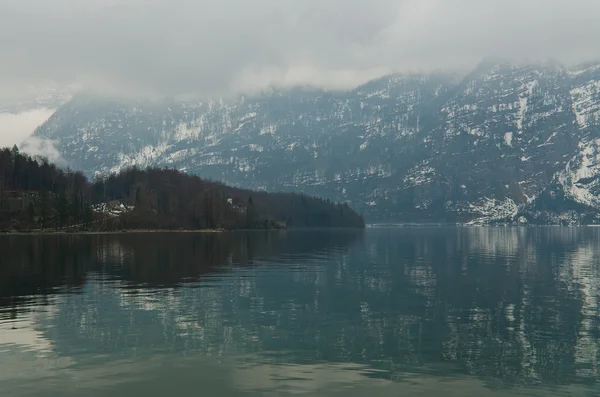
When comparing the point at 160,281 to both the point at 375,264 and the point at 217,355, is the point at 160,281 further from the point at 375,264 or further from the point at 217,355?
the point at 375,264

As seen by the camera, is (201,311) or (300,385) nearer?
(300,385)

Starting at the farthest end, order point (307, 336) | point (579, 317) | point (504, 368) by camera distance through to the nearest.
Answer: point (579, 317)
point (307, 336)
point (504, 368)

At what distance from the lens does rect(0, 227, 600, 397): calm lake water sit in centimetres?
3366

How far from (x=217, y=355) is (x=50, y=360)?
39.0 feet

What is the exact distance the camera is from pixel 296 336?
46312mm

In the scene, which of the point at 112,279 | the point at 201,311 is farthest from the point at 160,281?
the point at 201,311

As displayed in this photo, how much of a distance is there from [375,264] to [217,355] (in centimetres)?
8218

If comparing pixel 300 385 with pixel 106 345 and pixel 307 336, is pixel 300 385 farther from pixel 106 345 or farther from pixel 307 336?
pixel 106 345

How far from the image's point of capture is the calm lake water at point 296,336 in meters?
33.7

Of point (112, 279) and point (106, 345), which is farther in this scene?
point (112, 279)

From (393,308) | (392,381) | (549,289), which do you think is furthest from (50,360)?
(549,289)

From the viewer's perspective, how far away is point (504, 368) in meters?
37.4

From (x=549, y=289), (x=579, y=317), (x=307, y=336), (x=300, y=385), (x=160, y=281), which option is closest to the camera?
(x=300, y=385)

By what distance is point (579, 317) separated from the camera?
181 feet
